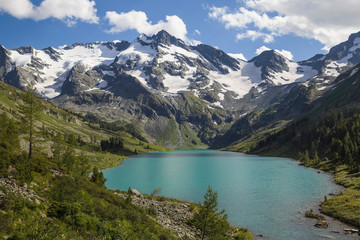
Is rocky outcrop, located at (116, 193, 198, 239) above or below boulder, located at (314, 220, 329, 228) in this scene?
below

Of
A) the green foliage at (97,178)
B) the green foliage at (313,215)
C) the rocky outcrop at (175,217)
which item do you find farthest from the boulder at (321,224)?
the green foliage at (97,178)

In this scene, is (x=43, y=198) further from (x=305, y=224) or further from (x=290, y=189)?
(x=290, y=189)

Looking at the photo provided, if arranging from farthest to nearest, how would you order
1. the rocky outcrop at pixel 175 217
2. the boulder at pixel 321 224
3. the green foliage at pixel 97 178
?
the green foliage at pixel 97 178 → the boulder at pixel 321 224 → the rocky outcrop at pixel 175 217

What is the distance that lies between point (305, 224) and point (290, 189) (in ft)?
114

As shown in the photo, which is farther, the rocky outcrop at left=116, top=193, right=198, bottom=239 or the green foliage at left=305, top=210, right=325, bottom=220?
the green foliage at left=305, top=210, right=325, bottom=220

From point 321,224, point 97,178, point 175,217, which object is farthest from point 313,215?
point 97,178

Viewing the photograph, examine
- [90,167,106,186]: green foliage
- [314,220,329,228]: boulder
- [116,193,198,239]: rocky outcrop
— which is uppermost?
[90,167,106,186]: green foliage

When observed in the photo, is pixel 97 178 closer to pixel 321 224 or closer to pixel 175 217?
pixel 175 217

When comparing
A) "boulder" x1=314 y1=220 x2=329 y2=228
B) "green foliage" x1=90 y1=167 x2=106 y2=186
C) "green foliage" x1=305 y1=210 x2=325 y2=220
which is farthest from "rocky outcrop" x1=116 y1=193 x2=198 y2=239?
"green foliage" x1=305 y1=210 x2=325 y2=220

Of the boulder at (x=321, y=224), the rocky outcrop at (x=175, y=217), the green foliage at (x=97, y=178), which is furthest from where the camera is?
the green foliage at (x=97, y=178)

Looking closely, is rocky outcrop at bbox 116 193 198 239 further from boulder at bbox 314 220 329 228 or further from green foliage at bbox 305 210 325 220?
green foliage at bbox 305 210 325 220

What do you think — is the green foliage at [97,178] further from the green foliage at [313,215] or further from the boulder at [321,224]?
the green foliage at [313,215]

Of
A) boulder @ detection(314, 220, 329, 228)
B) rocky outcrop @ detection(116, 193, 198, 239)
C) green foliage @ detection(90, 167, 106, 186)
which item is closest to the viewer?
rocky outcrop @ detection(116, 193, 198, 239)

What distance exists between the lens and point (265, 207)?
55406 mm
